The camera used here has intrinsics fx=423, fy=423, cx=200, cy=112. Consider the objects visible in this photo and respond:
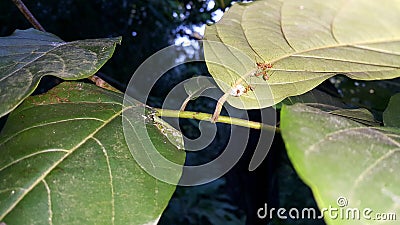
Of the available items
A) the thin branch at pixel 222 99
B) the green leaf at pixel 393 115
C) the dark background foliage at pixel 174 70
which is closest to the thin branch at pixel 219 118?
the thin branch at pixel 222 99

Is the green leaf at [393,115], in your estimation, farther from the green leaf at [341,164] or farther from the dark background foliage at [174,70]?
the dark background foliage at [174,70]

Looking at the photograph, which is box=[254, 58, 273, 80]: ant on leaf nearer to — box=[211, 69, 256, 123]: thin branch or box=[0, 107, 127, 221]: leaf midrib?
box=[211, 69, 256, 123]: thin branch

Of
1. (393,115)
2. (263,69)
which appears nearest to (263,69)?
(263,69)

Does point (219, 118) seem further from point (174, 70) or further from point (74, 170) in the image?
point (174, 70)

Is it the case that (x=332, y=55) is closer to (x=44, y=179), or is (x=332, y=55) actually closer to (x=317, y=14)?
(x=317, y=14)

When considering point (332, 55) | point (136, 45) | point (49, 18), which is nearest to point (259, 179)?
point (136, 45)
